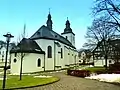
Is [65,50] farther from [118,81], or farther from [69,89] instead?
[69,89]

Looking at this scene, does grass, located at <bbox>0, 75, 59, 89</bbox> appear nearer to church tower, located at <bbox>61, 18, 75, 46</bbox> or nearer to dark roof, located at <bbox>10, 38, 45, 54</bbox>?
dark roof, located at <bbox>10, 38, 45, 54</bbox>

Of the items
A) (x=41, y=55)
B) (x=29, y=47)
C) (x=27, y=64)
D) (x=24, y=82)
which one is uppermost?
(x=29, y=47)

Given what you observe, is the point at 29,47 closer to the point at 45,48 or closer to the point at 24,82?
the point at 45,48

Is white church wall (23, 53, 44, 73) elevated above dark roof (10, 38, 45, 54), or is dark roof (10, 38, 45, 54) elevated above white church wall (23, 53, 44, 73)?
dark roof (10, 38, 45, 54)

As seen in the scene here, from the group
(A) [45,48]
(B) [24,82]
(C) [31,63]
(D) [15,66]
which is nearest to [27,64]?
(C) [31,63]

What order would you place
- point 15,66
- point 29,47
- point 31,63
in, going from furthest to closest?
point 29,47, point 31,63, point 15,66

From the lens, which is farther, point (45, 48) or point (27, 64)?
point (45, 48)

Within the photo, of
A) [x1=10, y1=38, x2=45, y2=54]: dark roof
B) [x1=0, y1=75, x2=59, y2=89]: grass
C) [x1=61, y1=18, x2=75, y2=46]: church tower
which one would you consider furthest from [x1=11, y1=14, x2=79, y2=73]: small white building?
[x1=61, y1=18, x2=75, y2=46]: church tower

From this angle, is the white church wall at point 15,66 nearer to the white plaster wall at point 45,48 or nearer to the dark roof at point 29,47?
the dark roof at point 29,47

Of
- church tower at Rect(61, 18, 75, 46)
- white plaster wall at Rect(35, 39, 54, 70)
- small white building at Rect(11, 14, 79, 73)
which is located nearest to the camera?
small white building at Rect(11, 14, 79, 73)

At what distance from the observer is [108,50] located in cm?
3266

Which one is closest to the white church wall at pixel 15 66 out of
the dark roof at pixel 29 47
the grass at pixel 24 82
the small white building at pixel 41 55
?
the small white building at pixel 41 55

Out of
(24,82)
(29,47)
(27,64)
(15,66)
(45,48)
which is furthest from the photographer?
(45,48)

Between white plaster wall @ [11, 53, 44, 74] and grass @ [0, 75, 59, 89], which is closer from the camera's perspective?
grass @ [0, 75, 59, 89]
